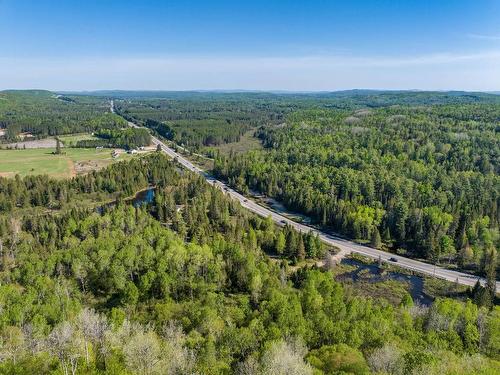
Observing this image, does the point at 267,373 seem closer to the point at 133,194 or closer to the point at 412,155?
the point at 133,194

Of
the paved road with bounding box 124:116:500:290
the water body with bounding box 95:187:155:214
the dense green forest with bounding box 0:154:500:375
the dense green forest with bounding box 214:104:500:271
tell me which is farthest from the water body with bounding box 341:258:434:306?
the water body with bounding box 95:187:155:214

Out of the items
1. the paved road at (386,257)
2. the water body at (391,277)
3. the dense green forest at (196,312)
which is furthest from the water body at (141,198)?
the water body at (391,277)

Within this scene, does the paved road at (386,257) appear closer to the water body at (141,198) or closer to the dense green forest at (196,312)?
the dense green forest at (196,312)

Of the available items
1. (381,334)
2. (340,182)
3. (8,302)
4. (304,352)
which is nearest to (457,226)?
(340,182)

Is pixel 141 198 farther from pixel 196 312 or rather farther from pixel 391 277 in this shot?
pixel 196 312

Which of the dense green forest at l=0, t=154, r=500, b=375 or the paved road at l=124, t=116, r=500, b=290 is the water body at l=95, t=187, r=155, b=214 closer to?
the dense green forest at l=0, t=154, r=500, b=375

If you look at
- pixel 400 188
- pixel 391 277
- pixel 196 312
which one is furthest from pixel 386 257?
pixel 196 312
